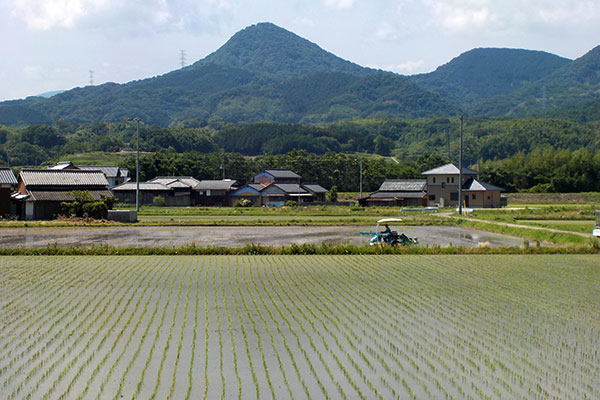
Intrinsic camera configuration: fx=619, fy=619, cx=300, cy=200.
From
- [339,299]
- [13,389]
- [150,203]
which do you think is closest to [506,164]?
[150,203]

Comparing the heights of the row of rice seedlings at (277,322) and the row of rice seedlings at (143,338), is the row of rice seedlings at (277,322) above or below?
below

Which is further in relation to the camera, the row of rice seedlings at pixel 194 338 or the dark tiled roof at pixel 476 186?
the dark tiled roof at pixel 476 186

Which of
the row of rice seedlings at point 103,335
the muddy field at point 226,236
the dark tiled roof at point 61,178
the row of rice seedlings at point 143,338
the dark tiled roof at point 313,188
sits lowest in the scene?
the muddy field at point 226,236

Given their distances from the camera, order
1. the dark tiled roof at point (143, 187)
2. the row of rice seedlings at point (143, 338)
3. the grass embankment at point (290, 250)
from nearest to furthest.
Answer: the row of rice seedlings at point (143, 338), the grass embankment at point (290, 250), the dark tiled roof at point (143, 187)

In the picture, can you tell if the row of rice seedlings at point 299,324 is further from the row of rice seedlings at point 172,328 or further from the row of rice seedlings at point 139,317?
the row of rice seedlings at point 139,317

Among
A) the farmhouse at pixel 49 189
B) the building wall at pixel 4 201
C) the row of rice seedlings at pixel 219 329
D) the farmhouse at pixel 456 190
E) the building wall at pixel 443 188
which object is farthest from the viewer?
the building wall at pixel 443 188

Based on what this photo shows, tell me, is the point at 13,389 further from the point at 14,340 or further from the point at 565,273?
the point at 565,273

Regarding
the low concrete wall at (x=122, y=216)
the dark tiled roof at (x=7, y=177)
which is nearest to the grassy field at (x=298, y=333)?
the low concrete wall at (x=122, y=216)
